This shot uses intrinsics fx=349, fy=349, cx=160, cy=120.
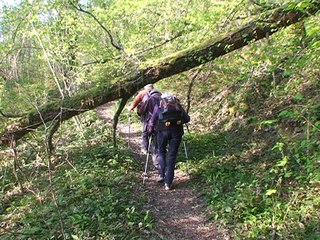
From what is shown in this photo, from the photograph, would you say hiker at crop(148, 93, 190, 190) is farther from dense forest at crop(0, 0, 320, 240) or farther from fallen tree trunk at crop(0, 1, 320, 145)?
fallen tree trunk at crop(0, 1, 320, 145)

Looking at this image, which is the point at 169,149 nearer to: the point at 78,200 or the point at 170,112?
the point at 170,112

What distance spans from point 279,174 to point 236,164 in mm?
1656

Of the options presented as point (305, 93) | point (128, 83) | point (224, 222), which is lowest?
point (224, 222)

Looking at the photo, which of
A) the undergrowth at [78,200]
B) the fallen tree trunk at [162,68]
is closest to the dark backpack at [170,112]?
the fallen tree trunk at [162,68]

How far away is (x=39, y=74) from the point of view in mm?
24328

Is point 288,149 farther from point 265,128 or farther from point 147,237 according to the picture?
point 147,237

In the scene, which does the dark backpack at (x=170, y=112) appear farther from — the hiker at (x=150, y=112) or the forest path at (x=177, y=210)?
the forest path at (x=177, y=210)

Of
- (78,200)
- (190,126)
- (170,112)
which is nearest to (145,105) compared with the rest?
(170,112)

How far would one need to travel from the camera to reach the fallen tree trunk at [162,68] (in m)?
7.65

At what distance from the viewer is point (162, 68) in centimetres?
823

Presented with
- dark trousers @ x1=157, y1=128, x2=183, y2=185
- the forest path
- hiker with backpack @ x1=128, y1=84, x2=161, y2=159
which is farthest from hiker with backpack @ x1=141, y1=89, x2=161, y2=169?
dark trousers @ x1=157, y1=128, x2=183, y2=185

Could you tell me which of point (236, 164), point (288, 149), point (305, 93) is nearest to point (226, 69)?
point (305, 93)

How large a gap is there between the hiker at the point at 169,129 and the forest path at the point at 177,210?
0.31m

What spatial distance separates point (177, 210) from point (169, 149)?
1.51 meters
